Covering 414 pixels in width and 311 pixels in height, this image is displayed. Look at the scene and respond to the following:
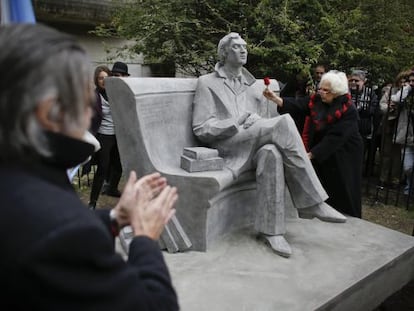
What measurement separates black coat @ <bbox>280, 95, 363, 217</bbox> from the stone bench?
791 millimetres

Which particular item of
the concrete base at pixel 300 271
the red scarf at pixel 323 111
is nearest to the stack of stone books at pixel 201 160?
the concrete base at pixel 300 271

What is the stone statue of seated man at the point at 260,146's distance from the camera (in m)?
2.96

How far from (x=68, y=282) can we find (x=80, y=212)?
14 cm

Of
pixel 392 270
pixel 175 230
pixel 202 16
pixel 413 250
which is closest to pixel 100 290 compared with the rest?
pixel 175 230

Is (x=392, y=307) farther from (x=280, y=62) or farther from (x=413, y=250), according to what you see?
(x=280, y=62)

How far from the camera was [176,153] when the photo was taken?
3.28 meters

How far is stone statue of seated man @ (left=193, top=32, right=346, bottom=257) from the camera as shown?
296 centimetres

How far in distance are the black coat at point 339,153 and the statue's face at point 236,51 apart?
905 mm

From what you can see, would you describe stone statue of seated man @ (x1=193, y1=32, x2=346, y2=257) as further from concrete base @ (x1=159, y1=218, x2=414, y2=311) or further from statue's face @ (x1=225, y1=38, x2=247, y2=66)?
concrete base @ (x1=159, y1=218, x2=414, y2=311)

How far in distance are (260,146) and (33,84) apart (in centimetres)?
231

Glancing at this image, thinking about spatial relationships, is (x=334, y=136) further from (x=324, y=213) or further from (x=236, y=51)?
(x=236, y=51)

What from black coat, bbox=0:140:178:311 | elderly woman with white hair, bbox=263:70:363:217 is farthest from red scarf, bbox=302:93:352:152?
black coat, bbox=0:140:178:311

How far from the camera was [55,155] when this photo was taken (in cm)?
94

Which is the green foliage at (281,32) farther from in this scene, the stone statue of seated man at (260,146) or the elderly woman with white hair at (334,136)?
the stone statue of seated man at (260,146)
